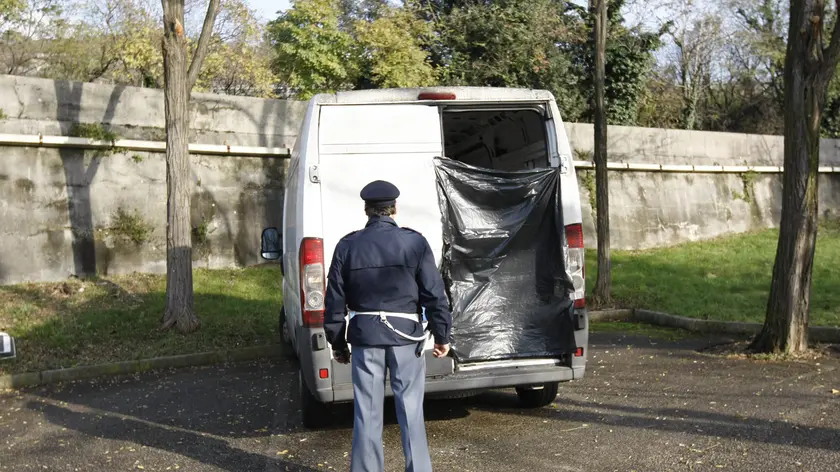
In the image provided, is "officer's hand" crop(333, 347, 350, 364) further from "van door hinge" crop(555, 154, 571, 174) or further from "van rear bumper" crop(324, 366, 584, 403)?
"van door hinge" crop(555, 154, 571, 174)

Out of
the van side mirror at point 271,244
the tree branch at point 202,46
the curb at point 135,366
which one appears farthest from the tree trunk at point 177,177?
the van side mirror at point 271,244

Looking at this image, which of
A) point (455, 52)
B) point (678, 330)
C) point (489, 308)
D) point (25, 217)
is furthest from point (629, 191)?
point (489, 308)

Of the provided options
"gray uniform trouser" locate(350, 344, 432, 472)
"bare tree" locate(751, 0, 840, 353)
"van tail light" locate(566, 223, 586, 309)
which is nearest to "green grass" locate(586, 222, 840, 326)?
"bare tree" locate(751, 0, 840, 353)

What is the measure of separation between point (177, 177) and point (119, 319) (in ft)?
6.90

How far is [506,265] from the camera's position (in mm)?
6820

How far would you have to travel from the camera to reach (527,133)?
25.3ft

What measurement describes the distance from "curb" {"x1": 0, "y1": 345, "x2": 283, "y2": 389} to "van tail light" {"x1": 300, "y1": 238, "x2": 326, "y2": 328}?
16.3 ft

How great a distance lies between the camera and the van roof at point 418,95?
642 cm

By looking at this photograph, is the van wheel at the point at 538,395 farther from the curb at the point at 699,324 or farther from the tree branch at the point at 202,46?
the tree branch at the point at 202,46

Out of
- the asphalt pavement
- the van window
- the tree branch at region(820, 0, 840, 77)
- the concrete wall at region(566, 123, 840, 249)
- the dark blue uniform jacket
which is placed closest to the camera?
the dark blue uniform jacket

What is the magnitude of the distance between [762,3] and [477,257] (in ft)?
107

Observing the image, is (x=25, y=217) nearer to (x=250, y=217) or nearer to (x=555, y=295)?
(x=250, y=217)

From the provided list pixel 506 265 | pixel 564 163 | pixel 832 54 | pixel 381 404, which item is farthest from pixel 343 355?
pixel 832 54

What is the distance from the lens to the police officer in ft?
16.0
